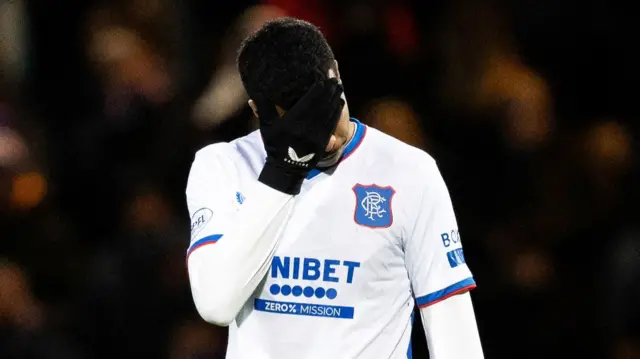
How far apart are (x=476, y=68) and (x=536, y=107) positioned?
266 mm

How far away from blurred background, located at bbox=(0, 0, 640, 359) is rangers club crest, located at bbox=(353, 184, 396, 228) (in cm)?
143

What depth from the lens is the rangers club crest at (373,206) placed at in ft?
5.90

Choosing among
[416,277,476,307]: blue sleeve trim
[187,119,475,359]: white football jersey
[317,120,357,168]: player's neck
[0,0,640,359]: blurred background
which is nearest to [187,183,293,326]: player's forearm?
[187,119,475,359]: white football jersey

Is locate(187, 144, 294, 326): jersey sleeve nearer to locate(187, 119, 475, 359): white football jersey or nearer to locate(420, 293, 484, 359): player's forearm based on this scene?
locate(187, 119, 475, 359): white football jersey

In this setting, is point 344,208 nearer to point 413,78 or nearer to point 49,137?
point 413,78

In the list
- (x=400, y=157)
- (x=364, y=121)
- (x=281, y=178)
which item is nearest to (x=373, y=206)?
(x=400, y=157)

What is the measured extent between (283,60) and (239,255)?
37 cm

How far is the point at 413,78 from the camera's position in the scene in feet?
11.0

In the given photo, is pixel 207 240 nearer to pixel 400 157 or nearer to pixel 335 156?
pixel 335 156

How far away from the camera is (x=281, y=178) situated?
164cm

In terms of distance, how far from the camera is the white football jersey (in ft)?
5.82

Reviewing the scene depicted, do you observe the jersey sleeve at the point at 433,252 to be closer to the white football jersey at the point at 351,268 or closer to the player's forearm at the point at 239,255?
the white football jersey at the point at 351,268

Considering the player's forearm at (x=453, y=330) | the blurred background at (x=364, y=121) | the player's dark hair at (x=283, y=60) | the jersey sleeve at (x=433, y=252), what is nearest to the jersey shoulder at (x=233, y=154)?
the player's dark hair at (x=283, y=60)

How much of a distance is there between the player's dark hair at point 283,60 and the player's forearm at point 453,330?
0.50 metres
